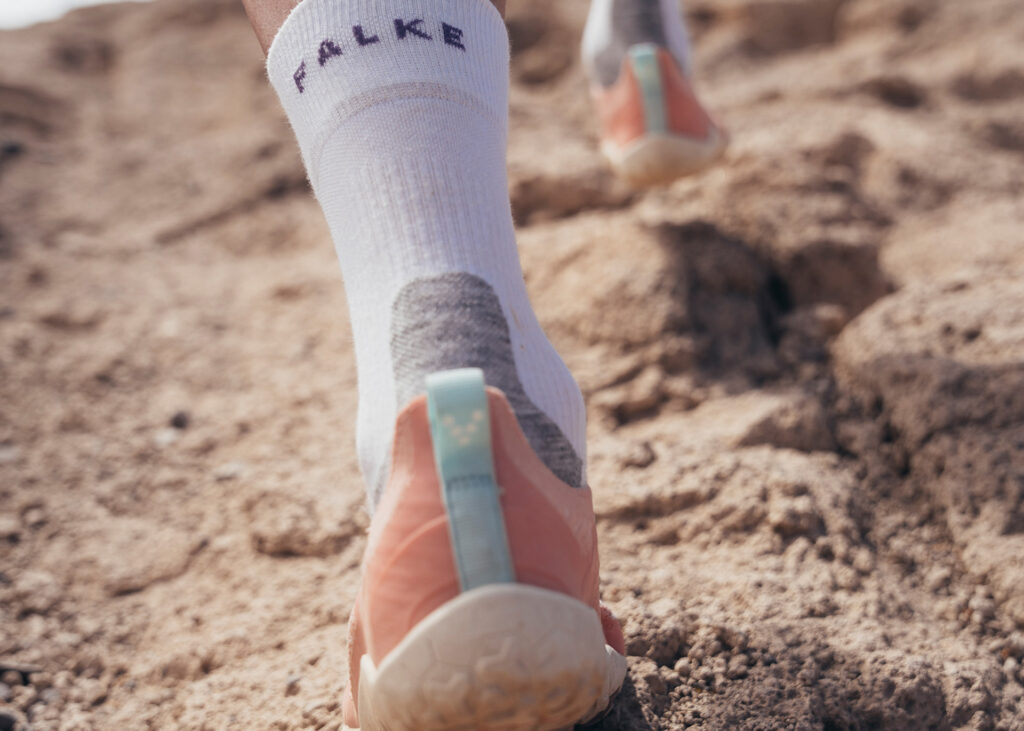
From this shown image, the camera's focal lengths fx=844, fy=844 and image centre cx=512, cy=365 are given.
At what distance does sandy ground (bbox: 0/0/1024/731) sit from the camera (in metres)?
0.79

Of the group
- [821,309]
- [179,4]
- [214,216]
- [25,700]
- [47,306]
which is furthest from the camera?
[179,4]

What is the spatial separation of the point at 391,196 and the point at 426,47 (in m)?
0.12

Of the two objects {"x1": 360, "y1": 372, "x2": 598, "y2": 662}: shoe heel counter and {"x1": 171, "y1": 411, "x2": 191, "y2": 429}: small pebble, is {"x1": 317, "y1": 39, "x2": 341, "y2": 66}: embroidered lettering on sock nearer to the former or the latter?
{"x1": 360, "y1": 372, "x2": 598, "y2": 662}: shoe heel counter

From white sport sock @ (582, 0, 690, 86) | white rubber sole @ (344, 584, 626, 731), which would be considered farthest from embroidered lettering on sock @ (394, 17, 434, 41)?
white sport sock @ (582, 0, 690, 86)

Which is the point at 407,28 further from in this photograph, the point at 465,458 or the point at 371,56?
the point at 465,458

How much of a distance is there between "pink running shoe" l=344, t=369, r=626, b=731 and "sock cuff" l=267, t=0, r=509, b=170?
0.26 meters

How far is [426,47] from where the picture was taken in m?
0.66

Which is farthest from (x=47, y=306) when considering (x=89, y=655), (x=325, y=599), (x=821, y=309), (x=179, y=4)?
(x=179, y=4)

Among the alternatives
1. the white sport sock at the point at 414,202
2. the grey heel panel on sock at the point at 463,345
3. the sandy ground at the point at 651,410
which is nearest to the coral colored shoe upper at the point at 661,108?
the sandy ground at the point at 651,410

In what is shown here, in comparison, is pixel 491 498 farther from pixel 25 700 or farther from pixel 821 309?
pixel 821 309

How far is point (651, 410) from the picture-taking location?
117cm

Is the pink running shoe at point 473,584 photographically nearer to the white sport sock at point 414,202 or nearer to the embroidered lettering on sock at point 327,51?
the white sport sock at point 414,202

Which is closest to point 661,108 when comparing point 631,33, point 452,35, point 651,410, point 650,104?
point 650,104

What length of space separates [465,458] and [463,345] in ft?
0.33
